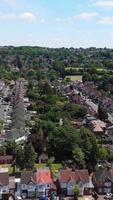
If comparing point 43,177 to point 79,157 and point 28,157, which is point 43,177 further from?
point 79,157

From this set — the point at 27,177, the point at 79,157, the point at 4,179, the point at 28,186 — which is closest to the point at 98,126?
the point at 79,157

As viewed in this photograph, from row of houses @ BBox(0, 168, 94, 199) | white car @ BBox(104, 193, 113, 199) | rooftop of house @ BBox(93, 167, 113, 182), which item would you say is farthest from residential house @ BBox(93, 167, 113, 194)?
row of houses @ BBox(0, 168, 94, 199)

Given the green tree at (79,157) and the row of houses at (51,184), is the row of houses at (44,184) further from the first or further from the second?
the green tree at (79,157)

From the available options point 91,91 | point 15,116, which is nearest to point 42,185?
point 15,116

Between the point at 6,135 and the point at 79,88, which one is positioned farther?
the point at 79,88

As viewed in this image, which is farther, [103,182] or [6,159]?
[6,159]

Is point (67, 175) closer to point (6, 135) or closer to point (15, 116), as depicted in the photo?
point (6, 135)
